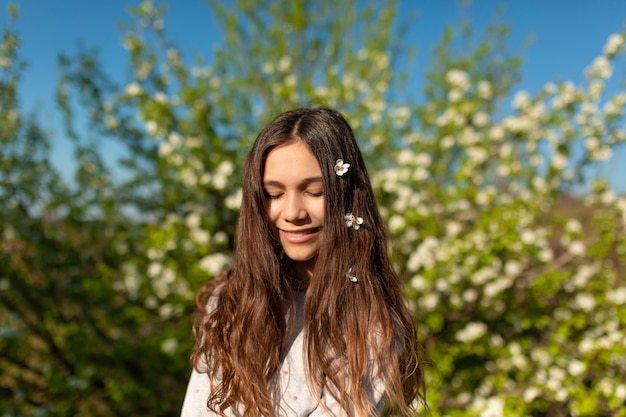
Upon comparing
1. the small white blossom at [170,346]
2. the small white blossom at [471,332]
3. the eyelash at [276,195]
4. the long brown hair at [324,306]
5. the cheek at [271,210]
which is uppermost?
the eyelash at [276,195]

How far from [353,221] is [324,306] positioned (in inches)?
9.6

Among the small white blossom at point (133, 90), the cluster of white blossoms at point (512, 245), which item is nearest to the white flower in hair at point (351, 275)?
the cluster of white blossoms at point (512, 245)

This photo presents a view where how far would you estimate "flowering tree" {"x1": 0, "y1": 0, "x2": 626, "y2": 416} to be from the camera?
279 centimetres

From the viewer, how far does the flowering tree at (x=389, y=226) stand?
279cm

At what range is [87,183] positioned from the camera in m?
3.61

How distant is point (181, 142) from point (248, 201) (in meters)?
1.99

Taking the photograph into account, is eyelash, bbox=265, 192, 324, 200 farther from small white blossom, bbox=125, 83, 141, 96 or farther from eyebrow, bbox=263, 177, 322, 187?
small white blossom, bbox=125, 83, 141, 96

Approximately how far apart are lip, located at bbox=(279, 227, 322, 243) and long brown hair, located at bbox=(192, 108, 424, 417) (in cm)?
4

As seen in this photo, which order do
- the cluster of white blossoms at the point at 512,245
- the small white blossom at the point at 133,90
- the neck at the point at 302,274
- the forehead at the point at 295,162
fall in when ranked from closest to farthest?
the forehead at the point at 295,162, the neck at the point at 302,274, the cluster of white blossoms at the point at 512,245, the small white blossom at the point at 133,90

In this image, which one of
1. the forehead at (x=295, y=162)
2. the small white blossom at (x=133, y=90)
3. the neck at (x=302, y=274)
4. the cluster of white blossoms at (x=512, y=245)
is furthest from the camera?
the small white blossom at (x=133, y=90)

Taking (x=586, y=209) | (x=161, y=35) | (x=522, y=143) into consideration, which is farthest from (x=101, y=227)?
(x=586, y=209)

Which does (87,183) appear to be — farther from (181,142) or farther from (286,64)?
(286,64)

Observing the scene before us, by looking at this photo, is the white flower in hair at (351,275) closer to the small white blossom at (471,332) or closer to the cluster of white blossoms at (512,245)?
the cluster of white blossoms at (512,245)

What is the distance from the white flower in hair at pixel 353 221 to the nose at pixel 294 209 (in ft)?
0.39
